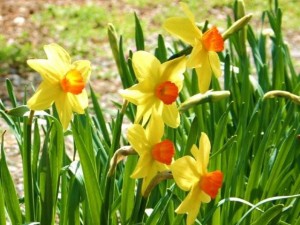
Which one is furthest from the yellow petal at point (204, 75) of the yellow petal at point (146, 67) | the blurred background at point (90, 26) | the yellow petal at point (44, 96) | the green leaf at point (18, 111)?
the blurred background at point (90, 26)

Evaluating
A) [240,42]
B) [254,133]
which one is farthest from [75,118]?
[240,42]

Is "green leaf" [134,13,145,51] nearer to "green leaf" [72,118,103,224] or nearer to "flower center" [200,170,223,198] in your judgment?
"green leaf" [72,118,103,224]

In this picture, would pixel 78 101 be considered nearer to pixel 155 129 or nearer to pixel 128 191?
pixel 155 129

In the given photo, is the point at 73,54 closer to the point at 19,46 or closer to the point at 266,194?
the point at 19,46

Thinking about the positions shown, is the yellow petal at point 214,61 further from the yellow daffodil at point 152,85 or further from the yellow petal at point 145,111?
the yellow petal at point 145,111

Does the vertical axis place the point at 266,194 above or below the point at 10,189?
below

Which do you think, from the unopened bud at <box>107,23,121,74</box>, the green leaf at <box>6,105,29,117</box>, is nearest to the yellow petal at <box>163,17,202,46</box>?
the green leaf at <box>6,105,29,117</box>
